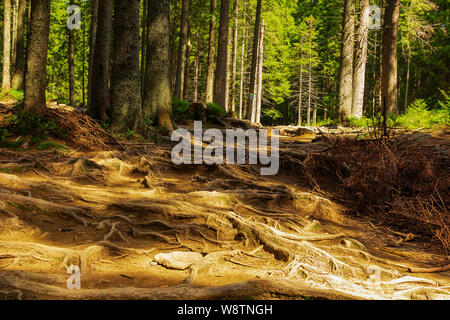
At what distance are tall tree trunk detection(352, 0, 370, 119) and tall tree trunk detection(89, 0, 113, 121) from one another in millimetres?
10220

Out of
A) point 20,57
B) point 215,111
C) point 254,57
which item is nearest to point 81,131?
point 215,111

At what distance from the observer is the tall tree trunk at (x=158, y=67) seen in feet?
35.6

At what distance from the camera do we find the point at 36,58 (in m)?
7.65

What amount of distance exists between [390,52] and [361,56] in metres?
2.03

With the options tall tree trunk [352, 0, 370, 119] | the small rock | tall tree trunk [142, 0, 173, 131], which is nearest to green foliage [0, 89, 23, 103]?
tall tree trunk [142, 0, 173, 131]

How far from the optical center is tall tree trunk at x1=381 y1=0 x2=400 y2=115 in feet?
44.4

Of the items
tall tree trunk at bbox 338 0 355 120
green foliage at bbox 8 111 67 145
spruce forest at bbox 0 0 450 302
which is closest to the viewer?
spruce forest at bbox 0 0 450 302

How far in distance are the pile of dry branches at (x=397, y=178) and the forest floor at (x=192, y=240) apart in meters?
0.26

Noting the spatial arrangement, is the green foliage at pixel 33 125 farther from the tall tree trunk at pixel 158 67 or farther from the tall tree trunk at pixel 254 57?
the tall tree trunk at pixel 254 57

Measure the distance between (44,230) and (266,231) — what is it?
2.57m

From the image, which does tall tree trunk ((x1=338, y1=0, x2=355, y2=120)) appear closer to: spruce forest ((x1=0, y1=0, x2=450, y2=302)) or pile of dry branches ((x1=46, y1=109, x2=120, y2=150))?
spruce forest ((x1=0, y1=0, x2=450, y2=302))

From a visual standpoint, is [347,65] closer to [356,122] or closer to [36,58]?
[356,122]

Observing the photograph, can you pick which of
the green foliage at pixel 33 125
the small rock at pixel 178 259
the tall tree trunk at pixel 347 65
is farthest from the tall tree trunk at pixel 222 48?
the small rock at pixel 178 259
